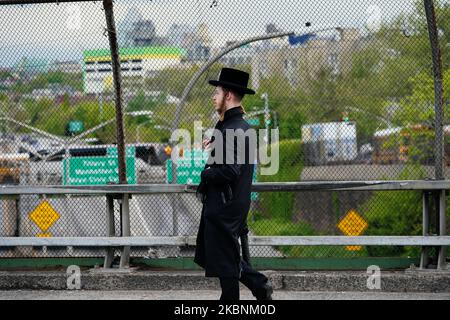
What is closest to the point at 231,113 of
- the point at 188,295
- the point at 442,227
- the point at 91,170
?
the point at 188,295

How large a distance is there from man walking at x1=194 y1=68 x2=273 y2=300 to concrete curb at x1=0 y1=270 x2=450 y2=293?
1896 millimetres

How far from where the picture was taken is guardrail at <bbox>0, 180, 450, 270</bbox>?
9477 mm

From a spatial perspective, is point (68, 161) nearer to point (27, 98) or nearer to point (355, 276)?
point (27, 98)

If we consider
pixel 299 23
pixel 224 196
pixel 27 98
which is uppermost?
pixel 299 23

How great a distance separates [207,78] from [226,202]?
119 inches

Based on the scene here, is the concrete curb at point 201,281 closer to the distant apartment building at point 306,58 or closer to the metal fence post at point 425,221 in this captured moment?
the metal fence post at point 425,221

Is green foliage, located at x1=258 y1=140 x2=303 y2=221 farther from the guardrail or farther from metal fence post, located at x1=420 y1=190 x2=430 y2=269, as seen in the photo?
metal fence post, located at x1=420 y1=190 x2=430 y2=269

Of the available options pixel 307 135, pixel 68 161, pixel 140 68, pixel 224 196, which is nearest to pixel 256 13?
pixel 140 68

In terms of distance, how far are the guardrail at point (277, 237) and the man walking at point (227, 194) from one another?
5.62ft

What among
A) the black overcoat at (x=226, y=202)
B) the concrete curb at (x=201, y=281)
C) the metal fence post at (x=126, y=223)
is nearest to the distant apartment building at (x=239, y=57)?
the metal fence post at (x=126, y=223)

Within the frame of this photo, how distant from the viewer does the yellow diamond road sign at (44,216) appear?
490 inches

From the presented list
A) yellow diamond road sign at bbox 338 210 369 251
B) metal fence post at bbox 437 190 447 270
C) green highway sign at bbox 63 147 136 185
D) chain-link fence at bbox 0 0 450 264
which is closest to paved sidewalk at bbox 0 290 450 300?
metal fence post at bbox 437 190 447 270

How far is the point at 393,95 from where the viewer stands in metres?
11.0

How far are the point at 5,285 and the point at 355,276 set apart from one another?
355 centimetres
